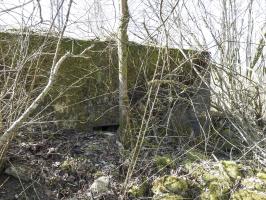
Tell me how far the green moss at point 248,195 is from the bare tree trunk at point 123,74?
1.68 m

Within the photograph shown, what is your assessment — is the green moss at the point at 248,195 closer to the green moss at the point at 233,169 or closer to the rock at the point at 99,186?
the green moss at the point at 233,169

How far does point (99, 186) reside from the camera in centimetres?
467

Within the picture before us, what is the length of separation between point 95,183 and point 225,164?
5.49 ft

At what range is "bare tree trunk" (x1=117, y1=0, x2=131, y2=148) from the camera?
5.50 meters

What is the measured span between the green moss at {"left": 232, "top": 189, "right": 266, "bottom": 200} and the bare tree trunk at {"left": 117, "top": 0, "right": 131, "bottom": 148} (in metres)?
1.68

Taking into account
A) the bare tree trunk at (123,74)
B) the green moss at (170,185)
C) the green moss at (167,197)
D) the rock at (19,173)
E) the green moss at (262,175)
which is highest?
the bare tree trunk at (123,74)

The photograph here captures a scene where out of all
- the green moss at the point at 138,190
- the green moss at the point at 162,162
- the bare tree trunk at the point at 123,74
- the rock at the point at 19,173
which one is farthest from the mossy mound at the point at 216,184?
the rock at the point at 19,173

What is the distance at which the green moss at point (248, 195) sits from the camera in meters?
4.63

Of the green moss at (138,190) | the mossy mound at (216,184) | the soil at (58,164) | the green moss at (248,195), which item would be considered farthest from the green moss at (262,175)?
the soil at (58,164)

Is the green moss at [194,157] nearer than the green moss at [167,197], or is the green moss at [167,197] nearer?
the green moss at [167,197]

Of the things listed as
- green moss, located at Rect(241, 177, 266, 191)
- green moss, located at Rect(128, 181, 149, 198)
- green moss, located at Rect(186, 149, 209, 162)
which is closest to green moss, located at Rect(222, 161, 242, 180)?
green moss, located at Rect(241, 177, 266, 191)

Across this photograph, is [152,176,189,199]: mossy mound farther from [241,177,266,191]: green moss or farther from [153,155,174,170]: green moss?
[241,177,266,191]: green moss

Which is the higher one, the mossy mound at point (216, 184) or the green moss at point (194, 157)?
the green moss at point (194, 157)

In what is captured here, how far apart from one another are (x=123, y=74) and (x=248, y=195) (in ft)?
7.64
